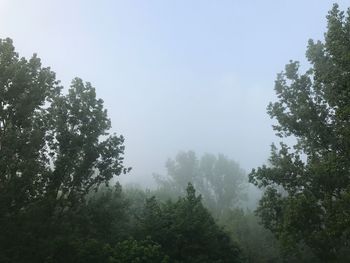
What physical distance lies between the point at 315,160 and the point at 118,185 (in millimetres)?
11792

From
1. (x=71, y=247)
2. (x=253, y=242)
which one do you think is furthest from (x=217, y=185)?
(x=71, y=247)

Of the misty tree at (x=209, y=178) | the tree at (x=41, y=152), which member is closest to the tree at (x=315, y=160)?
the tree at (x=41, y=152)

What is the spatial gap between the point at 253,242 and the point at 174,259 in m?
23.8

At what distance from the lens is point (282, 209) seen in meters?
24.3

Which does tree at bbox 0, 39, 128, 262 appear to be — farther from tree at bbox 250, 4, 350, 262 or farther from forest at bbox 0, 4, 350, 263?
tree at bbox 250, 4, 350, 262

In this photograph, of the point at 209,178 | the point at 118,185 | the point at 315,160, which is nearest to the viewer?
the point at 315,160

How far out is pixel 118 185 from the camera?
87.7ft

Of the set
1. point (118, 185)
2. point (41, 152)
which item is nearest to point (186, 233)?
point (118, 185)

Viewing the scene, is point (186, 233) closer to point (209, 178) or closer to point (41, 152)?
point (41, 152)

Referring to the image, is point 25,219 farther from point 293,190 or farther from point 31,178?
point 293,190

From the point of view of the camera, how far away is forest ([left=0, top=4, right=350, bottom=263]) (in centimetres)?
1914

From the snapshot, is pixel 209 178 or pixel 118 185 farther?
pixel 209 178

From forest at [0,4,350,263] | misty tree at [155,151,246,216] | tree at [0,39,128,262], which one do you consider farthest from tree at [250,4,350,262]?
misty tree at [155,151,246,216]

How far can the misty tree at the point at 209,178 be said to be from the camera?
73.4 m
